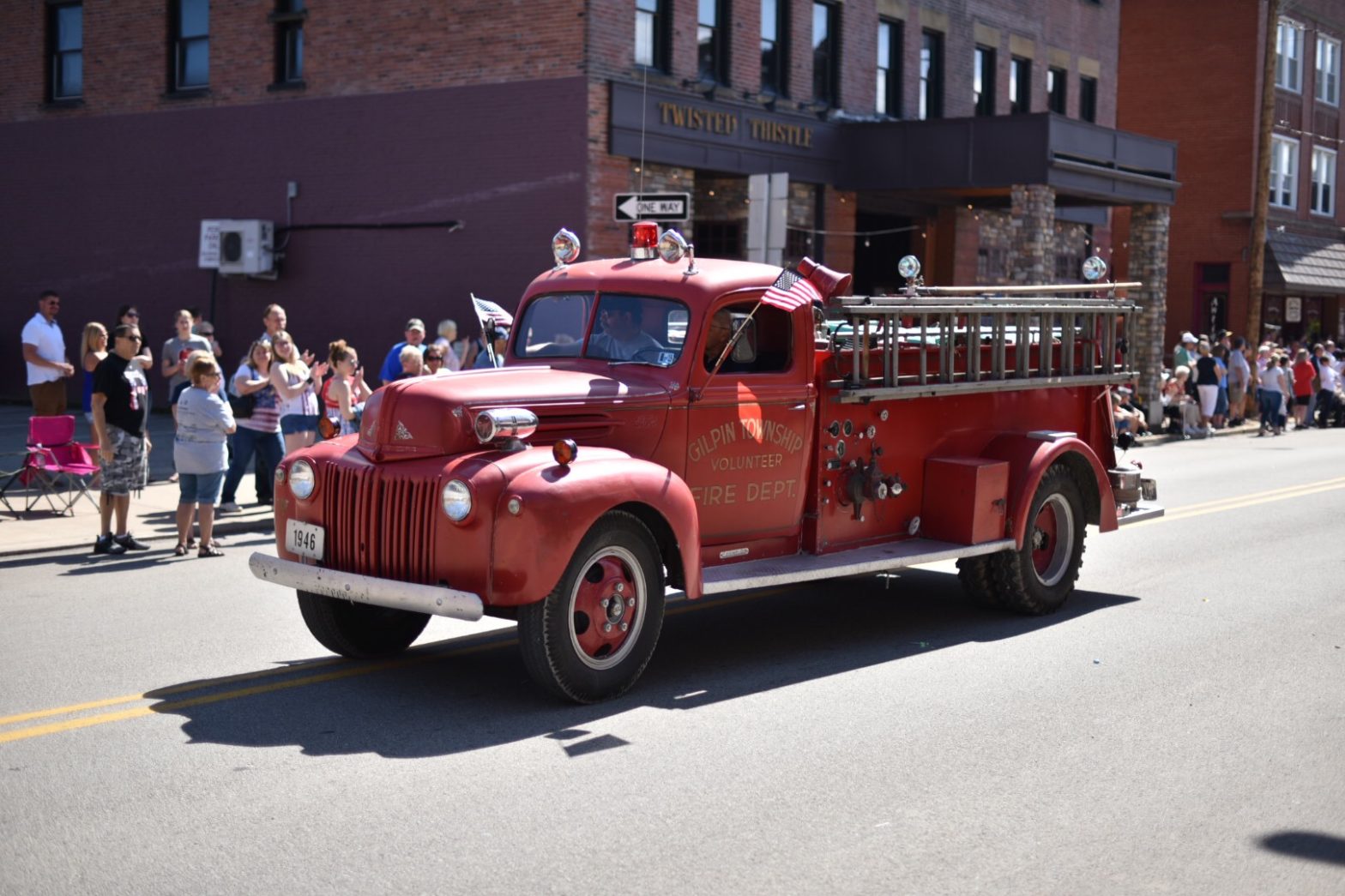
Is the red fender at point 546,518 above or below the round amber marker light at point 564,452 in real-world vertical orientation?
below

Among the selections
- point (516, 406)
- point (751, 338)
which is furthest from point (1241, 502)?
point (516, 406)

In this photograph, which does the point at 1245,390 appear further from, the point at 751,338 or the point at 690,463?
the point at 690,463

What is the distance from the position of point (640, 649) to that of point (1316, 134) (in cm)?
4470

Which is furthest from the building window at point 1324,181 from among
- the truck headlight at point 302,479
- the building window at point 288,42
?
the truck headlight at point 302,479

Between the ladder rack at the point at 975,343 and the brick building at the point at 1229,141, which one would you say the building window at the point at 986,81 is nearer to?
the brick building at the point at 1229,141

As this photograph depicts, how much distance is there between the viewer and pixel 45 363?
1638 cm

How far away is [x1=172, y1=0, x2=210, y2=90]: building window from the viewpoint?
83.2ft

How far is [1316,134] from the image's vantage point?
4572 cm

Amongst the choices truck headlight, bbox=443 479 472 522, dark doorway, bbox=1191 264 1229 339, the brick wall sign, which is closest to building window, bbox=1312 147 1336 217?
dark doorway, bbox=1191 264 1229 339

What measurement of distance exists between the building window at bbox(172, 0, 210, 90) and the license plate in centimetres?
1986

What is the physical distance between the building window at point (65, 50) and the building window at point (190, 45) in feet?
7.88

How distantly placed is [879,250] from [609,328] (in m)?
20.8

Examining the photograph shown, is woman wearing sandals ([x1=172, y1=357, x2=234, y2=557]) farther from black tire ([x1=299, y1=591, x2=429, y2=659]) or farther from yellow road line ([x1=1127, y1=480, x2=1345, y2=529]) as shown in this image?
yellow road line ([x1=1127, y1=480, x2=1345, y2=529])

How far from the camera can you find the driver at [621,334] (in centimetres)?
820
